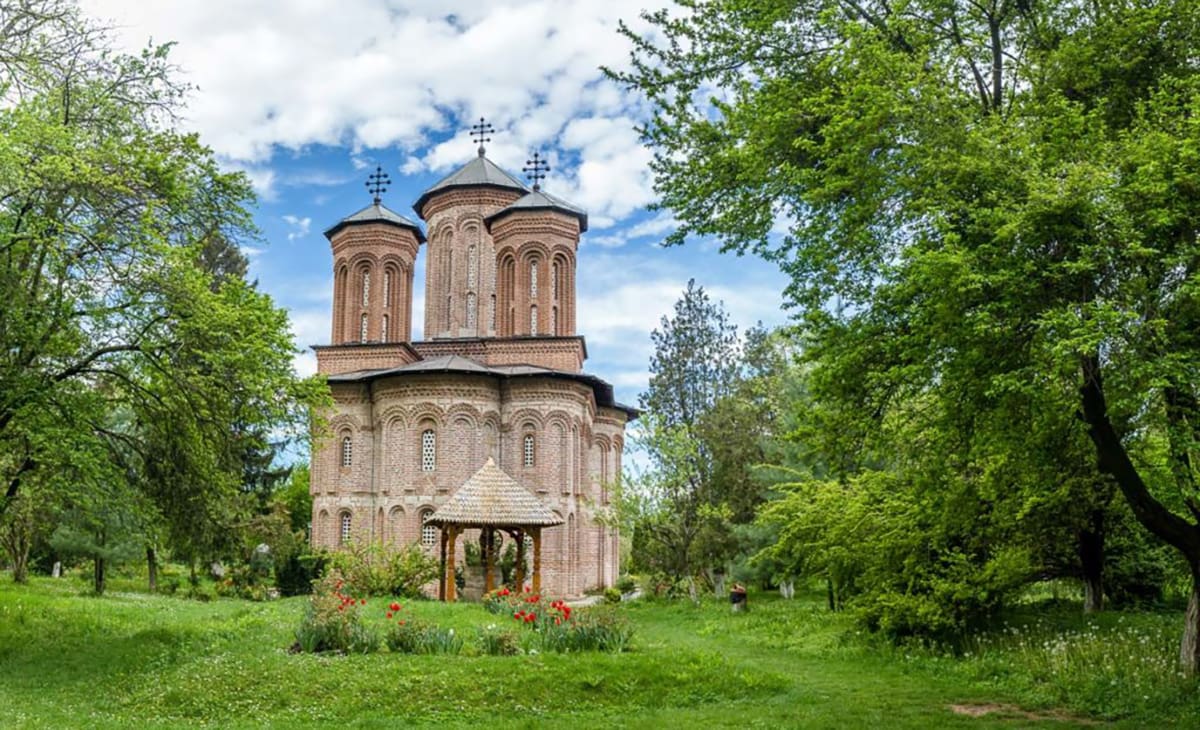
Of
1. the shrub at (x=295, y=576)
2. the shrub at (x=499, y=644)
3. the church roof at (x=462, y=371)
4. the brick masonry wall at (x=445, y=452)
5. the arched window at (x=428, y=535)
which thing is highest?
the church roof at (x=462, y=371)

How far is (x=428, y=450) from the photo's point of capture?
97.9 feet

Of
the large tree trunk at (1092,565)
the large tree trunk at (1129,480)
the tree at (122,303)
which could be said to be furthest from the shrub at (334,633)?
the large tree trunk at (1092,565)

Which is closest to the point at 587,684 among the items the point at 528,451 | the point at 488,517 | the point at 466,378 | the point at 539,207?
the point at 488,517

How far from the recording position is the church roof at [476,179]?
37.1 m

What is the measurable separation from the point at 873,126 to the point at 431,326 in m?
29.2

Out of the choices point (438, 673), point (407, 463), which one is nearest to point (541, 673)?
point (438, 673)

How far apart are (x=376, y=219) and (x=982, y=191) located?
97.0ft

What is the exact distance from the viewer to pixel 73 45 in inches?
488

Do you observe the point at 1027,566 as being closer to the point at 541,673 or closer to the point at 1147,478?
the point at 1147,478

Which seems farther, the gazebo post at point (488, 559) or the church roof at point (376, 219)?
the church roof at point (376, 219)

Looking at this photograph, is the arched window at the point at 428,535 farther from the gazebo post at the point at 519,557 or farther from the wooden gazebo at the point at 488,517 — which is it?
the gazebo post at the point at 519,557

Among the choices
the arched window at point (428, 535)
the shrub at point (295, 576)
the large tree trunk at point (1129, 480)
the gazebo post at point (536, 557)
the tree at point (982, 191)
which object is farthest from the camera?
the arched window at point (428, 535)

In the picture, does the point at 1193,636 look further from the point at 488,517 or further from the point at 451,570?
the point at 451,570

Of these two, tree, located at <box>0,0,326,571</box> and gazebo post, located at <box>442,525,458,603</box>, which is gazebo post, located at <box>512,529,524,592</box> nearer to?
gazebo post, located at <box>442,525,458,603</box>
